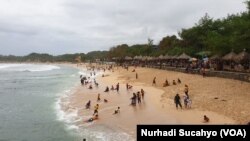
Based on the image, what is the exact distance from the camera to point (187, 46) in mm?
67125

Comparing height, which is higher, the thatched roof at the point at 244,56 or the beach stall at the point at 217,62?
the thatched roof at the point at 244,56

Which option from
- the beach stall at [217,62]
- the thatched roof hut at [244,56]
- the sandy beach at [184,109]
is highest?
the thatched roof hut at [244,56]

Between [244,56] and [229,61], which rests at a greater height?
[244,56]

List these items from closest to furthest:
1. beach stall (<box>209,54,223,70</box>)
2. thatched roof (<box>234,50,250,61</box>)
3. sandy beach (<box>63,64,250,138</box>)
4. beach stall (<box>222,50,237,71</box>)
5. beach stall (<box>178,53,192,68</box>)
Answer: sandy beach (<box>63,64,250,138</box>), thatched roof (<box>234,50,250,61</box>), beach stall (<box>222,50,237,71</box>), beach stall (<box>209,54,223,70</box>), beach stall (<box>178,53,192,68</box>)

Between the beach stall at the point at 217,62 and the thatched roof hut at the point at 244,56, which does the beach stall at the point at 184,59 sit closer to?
the beach stall at the point at 217,62

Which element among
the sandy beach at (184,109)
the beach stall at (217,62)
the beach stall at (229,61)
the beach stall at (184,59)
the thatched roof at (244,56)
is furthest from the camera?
the beach stall at (184,59)

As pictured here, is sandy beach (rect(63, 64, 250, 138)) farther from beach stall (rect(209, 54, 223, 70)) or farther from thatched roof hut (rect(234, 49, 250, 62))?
beach stall (rect(209, 54, 223, 70))

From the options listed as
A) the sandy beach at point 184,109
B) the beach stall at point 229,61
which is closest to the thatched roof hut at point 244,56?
the beach stall at point 229,61

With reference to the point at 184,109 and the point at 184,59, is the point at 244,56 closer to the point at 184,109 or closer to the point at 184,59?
the point at 184,109

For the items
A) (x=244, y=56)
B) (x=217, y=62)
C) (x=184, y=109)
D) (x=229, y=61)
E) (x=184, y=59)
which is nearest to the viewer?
(x=184, y=109)

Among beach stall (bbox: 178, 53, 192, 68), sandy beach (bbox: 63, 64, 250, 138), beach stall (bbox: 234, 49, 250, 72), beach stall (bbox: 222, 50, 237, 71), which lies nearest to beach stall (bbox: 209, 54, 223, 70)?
beach stall (bbox: 222, 50, 237, 71)

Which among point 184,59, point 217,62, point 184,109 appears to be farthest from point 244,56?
point 184,59

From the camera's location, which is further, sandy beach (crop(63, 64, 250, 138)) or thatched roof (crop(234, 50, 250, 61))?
thatched roof (crop(234, 50, 250, 61))

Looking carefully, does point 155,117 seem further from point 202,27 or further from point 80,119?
point 202,27
